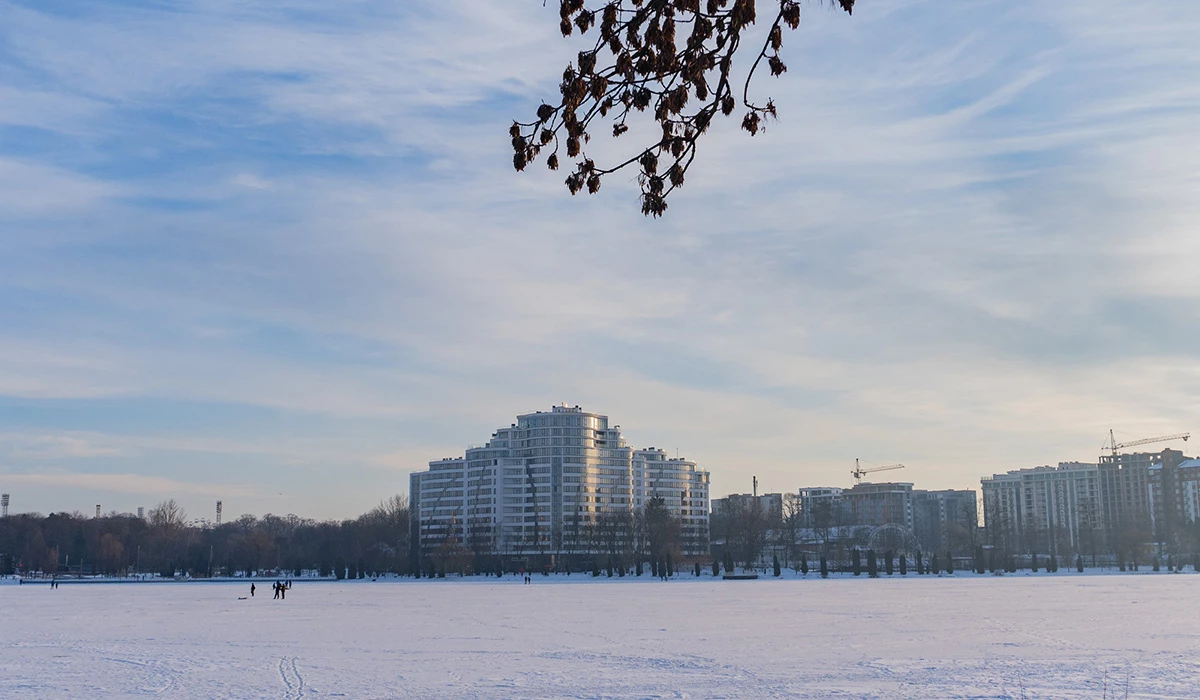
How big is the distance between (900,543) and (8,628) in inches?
6283

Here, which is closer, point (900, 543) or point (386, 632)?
point (386, 632)

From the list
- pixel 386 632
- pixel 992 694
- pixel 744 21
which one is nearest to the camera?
pixel 744 21

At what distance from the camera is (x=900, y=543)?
615ft

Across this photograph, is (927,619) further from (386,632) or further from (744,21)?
(744,21)

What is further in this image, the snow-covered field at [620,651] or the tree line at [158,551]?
the tree line at [158,551]

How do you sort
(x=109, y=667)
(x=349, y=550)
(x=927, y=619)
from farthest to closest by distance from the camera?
(x=349, y=550), (x=927, y=619), (x=109, y=667)

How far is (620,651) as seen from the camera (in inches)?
1275

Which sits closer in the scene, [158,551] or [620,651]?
[620,651]

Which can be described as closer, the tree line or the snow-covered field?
the snow-covered field

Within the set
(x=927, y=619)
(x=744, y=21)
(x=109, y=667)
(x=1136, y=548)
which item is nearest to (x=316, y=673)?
(x=109, y=667)

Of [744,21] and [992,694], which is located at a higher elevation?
[744,21]

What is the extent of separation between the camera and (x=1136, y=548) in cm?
15462

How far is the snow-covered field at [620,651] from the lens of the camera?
24188mm

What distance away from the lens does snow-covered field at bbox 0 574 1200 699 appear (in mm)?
24188
